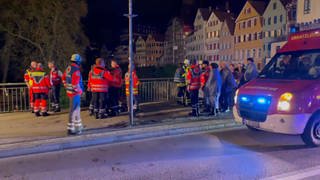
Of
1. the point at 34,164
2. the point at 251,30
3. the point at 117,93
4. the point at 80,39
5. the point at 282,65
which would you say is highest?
the point at 251,30

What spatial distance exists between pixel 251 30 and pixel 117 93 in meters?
44.7

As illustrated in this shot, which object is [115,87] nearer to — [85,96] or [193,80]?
[193,80]

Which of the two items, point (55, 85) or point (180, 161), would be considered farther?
point (55, 85)

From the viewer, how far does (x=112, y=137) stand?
8.20 m

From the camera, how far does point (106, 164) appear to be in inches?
249

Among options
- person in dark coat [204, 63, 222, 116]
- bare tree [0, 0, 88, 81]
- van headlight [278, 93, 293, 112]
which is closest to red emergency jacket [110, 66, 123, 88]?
person in dark coat [204, 63, 222, 116]

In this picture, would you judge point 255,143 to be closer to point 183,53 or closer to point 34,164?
point 34,164

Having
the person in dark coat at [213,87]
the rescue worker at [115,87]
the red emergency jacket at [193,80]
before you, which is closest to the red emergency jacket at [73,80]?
the rescue worker at [115,87]

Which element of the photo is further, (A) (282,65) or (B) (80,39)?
(B) (80,39)

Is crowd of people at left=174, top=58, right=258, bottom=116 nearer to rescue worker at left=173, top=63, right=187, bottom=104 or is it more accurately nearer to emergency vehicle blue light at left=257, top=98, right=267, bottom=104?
rescue worker at left=173, top=63, right=187, bottom=104

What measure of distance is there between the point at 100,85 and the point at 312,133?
5.71m

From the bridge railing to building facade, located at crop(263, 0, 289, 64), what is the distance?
31684 millimetres

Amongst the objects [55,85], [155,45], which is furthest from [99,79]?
[155,45]

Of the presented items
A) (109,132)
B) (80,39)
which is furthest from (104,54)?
(109,132)
